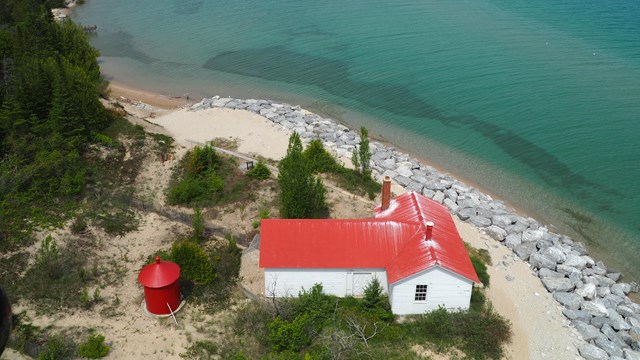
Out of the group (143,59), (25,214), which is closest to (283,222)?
(25,214)

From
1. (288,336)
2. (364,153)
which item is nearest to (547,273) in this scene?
(364,153)

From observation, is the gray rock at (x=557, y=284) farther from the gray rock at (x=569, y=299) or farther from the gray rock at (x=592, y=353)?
the gray rock at (x=592, y=353)

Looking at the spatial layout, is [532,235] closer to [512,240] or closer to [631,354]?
[512,240]

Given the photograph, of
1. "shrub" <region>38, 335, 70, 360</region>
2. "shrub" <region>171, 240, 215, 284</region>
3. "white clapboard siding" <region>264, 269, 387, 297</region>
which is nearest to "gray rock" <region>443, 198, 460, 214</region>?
"white clapboard siding" <region>264, 269, 387, 297</region>

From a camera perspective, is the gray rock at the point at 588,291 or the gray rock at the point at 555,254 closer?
the gray rock at the point at 588,291

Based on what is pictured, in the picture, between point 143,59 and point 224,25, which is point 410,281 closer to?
point 143,59

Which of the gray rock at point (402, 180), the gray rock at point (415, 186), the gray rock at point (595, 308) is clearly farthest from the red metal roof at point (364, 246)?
the gray rock at point (402, 180)
